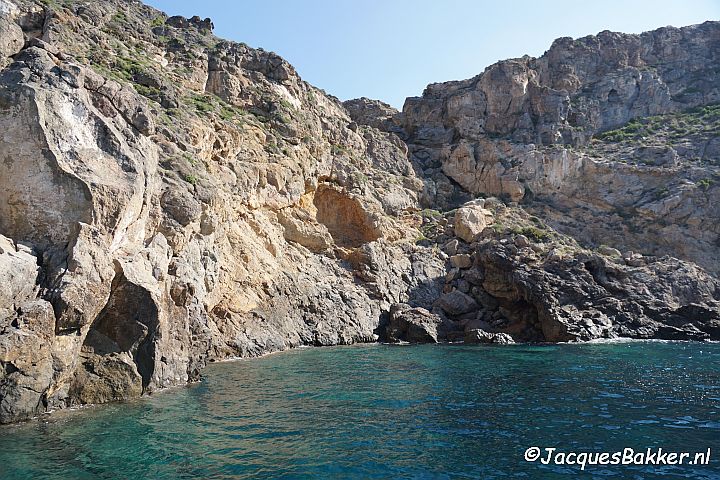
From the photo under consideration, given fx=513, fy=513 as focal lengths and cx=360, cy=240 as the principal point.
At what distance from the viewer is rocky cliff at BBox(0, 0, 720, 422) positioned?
Result: 51.2 feet

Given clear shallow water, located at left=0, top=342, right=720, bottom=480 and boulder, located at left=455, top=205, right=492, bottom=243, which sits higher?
boulder, located at left=455, top=205, right=492, bottom=243

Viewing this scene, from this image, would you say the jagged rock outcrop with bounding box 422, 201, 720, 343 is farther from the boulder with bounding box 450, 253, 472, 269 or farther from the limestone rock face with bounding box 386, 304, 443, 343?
the limestone rock face with bounding box 386, 304, 443, 343

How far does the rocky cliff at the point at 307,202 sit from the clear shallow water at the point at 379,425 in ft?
7.76

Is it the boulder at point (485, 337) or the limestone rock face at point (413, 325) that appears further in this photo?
the limestone rock face at point (413, 325)

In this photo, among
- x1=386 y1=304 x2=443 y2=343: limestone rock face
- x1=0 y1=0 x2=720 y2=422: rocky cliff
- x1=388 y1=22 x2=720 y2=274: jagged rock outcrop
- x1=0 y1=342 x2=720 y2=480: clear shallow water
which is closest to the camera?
x1=0 y1=342 x2=720 y2=480: clear shallow water

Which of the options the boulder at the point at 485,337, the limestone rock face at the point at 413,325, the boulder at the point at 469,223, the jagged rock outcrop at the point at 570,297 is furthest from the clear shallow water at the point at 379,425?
the boulder at the point at 469,223

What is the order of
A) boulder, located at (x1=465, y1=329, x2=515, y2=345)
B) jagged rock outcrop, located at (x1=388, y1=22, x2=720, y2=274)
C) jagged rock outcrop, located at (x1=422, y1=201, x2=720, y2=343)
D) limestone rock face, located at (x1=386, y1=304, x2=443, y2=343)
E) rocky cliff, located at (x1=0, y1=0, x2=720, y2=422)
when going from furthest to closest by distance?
→ 1. jagged rock outcrop, located at (x1=388, y1=22, x2=720, y2=274)
2. jagged rock outcrop, located at (x1=422, y1=201, x2=720, y2=343)
3. limestone rock face, located at (x1=386, y1=304, x2=443, y2=343)
4. boulder, located at (x1=465, y1=329, x2=515, y2=345)
5. rocky cliff, located at (x1=0, y1=0, x2=720, y2=422)

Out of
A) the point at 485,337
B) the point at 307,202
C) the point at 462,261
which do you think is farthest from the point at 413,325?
the point at 307,202

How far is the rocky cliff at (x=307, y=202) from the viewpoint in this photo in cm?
1561

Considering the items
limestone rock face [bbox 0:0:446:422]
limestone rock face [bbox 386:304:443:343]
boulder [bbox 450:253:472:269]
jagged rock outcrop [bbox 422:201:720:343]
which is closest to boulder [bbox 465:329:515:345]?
jagged rock outcrop [bbox 422:201:720:343]

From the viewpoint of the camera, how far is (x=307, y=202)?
41969 millimetres

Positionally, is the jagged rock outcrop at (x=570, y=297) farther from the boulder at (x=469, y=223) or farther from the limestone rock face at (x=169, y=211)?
the boulder at (x=469, y=223)

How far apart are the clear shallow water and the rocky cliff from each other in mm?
2366

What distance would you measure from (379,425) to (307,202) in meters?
29.9
